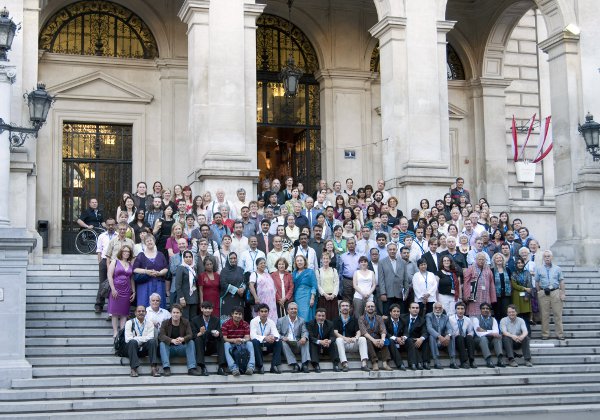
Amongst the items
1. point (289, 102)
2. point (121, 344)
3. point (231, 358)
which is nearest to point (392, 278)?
point (231, 358)

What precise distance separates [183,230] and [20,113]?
16.6 ft

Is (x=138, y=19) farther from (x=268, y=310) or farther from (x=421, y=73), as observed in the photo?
(x=268, y=310)

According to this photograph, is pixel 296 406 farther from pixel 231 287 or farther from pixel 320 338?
pixel 231 287

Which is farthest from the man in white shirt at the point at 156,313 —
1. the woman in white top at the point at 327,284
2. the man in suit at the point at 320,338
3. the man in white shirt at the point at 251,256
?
the woman in white top at the point at 327,284

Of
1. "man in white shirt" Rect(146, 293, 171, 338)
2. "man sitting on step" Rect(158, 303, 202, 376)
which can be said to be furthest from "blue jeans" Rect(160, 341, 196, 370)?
"man in white shirt" Rect(146, 293, 171, 338)

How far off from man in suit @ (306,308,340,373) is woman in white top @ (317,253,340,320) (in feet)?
2.22

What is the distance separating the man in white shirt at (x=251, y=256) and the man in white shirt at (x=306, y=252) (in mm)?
653

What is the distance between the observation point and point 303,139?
26.8 meters

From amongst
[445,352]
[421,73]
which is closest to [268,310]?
[445,352]

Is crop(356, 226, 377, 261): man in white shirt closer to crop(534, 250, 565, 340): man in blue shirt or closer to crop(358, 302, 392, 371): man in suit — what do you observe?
crop(358, 302, 392, 371): man in suit

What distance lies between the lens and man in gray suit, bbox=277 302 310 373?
15.6 m

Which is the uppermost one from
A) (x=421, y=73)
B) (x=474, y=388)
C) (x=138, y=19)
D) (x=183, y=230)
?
(x=138, y=19)

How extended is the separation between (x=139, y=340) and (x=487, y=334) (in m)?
6.01

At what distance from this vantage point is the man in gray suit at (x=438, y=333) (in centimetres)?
1642
